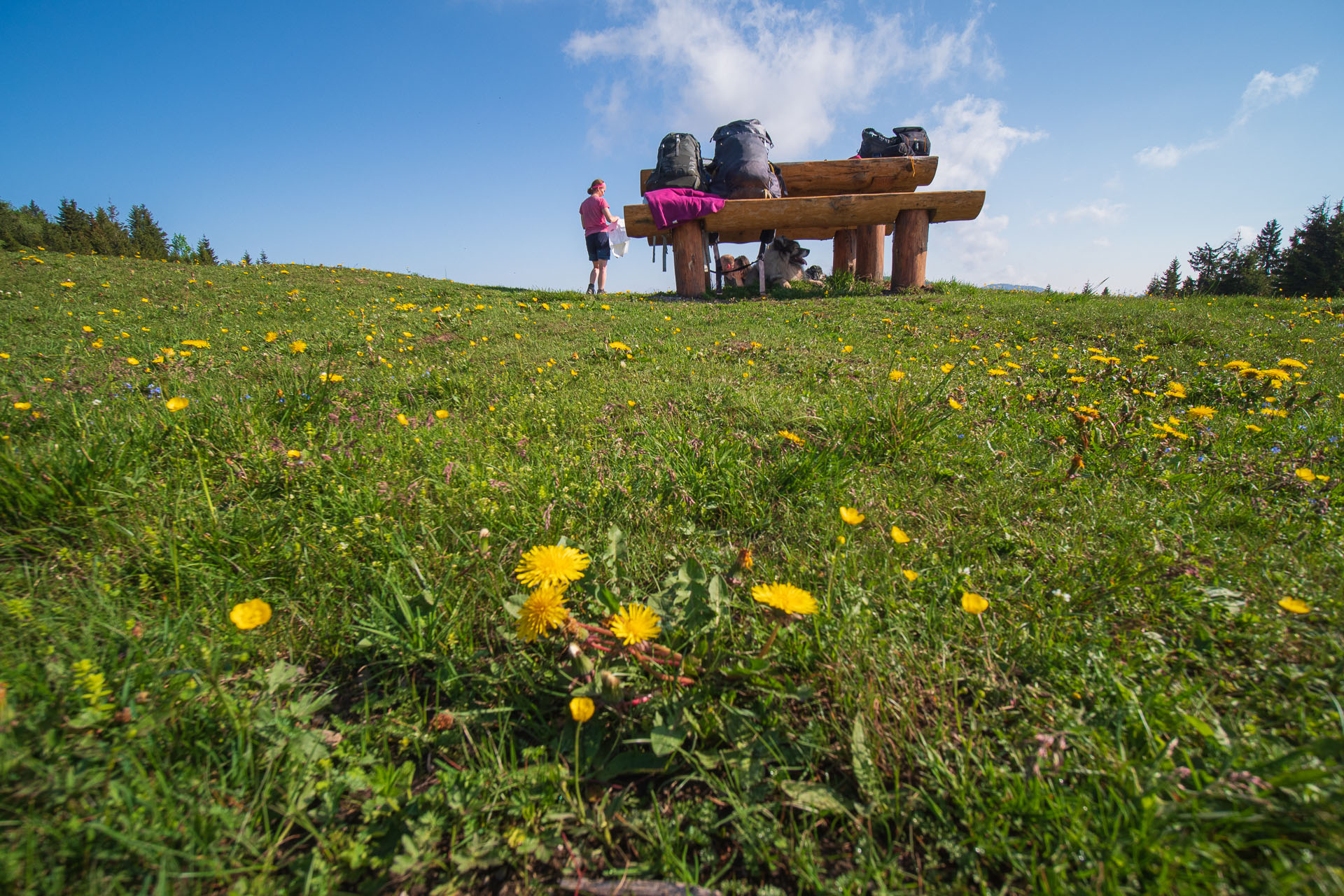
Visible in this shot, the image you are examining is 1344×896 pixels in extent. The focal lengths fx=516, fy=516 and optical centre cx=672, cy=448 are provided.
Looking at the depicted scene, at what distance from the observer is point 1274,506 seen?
2070 mm

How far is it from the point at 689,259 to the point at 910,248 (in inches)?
151

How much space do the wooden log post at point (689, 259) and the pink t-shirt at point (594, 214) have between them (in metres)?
1.48

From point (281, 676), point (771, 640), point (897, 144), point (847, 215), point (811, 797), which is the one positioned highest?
point (897, 144)

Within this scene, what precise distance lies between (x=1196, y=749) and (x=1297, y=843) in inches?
11.7

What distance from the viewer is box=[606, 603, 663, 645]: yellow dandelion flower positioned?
1273 millimetres

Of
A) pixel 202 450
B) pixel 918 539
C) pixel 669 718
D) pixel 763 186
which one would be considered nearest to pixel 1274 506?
pixel 918 539

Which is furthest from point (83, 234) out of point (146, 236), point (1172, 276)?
point (1172, 276)

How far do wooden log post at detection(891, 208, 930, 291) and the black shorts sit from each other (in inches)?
212

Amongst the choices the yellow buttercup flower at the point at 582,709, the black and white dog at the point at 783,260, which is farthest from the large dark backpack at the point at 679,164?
the yellow buttercup flower at the point at 582,709

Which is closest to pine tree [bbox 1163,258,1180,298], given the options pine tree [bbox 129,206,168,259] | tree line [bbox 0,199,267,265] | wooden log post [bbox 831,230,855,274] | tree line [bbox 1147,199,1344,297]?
tree line [bbox 1147,199,1344,297]

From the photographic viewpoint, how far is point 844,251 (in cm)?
1211

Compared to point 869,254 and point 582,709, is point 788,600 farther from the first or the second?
point 869,254

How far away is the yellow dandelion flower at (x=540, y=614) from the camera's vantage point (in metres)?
1.31

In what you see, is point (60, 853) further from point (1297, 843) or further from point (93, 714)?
point (1297, 843)
